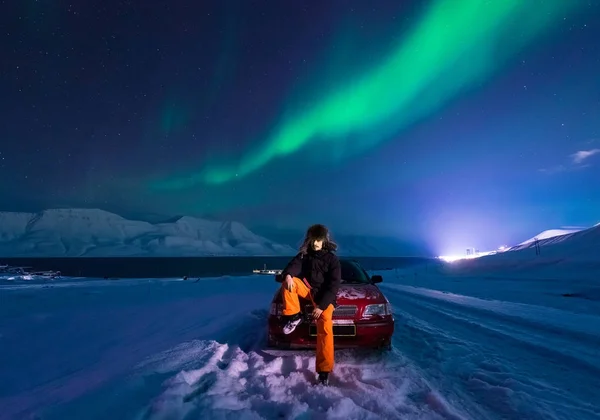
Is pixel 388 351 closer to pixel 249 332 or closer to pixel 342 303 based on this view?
pixel 342 303

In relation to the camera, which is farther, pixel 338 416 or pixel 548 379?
pixel 548 379

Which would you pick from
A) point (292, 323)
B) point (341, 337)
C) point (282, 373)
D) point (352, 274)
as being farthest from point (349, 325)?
point (352, 274)

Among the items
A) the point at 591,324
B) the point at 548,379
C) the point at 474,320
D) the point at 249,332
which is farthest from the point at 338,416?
the point at 591,324

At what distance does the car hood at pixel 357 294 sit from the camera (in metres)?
4.61

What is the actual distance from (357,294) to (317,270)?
3.38 ft

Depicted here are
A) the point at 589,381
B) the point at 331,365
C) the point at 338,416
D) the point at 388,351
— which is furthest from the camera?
the point at 388,351

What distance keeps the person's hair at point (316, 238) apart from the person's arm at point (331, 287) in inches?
5.8

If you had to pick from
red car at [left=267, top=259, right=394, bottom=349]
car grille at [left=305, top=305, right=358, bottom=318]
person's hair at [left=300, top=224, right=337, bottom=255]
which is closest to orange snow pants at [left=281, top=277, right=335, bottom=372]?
red car at [left=267, top=259, right=394, bottom=349]

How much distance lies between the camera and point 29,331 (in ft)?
22.8

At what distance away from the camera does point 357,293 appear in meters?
4.79

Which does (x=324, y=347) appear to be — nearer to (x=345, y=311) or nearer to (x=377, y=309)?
(x=345, y=311)

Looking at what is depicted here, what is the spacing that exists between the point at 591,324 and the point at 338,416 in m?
7.23

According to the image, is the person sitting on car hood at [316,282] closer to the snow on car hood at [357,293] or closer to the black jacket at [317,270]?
the black jacket at [317,270]

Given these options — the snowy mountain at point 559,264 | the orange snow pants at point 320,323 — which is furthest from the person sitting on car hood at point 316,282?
the snowy mountain at point 559,264
